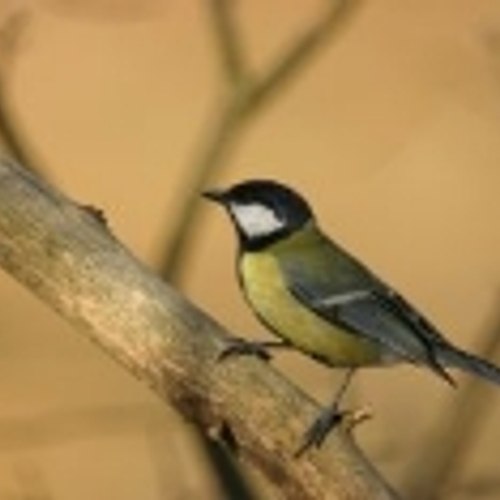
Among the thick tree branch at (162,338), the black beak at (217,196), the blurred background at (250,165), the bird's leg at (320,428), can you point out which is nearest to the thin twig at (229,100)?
the black beak at (217,196)

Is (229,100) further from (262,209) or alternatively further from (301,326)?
(301,326)

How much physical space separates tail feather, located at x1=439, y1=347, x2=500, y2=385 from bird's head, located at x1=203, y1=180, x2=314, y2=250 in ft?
0.74

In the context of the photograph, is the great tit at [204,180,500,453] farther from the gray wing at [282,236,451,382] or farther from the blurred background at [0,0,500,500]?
the blurred background at [0,0,500,500]

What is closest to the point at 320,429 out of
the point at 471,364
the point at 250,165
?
the point at 471,364

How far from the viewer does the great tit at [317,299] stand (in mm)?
3166

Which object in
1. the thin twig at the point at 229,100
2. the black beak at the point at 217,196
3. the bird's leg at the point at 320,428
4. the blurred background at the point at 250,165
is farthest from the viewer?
the blurred background at the point at 250,165

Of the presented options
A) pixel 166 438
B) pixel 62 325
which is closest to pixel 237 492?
pixel 166 438

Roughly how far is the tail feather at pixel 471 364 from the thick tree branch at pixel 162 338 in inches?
11.0

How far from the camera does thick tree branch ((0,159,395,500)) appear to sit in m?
2.73

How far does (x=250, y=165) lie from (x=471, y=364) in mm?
6657

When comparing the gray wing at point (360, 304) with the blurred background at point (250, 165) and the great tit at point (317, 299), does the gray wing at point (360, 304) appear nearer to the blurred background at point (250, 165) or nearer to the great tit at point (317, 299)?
the great tit at point (317, 299)

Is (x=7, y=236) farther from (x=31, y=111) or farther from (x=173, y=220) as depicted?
(x=31, y=111)

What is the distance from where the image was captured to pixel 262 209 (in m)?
3.15

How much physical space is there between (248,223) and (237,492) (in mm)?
439
